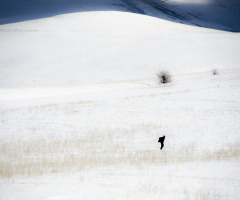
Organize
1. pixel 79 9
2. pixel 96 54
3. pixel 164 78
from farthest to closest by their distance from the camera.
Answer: pixel 79 9, pixel 96 54, pixel 164 78

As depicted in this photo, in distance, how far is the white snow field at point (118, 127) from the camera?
6289 mm

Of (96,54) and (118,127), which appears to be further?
(96,54)

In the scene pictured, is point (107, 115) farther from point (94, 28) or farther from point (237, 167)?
point (94, 28)

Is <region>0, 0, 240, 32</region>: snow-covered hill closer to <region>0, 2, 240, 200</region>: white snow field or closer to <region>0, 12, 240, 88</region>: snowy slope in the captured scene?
<region>0, 12, 240, 88</region>: snowy slope

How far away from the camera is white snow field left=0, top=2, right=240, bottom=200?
6289mm

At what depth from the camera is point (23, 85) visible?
26.3m

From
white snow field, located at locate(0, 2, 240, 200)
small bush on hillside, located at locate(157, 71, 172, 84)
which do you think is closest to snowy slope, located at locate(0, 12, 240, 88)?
white snow field, located at locate(0, 2, 240, 200)

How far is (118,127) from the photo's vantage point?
39.7 feet

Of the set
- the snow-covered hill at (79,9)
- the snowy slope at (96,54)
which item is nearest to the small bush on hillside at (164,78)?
the snowy slope at (96,54)

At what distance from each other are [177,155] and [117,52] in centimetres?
2794

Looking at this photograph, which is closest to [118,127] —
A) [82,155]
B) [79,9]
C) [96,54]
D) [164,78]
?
[82,155]

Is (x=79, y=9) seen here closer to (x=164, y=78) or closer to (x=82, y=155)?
(x=164, y=78)

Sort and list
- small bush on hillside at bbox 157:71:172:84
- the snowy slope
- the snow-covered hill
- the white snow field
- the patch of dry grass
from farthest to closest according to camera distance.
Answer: the snow-covered hill → the snowy slope → small bush on hillside at bbox 157:71:172:84 → the patch of dry grass → the white snow field

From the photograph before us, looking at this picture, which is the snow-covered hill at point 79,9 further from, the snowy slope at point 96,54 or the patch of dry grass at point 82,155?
the patch of dry grass at point 82,155
